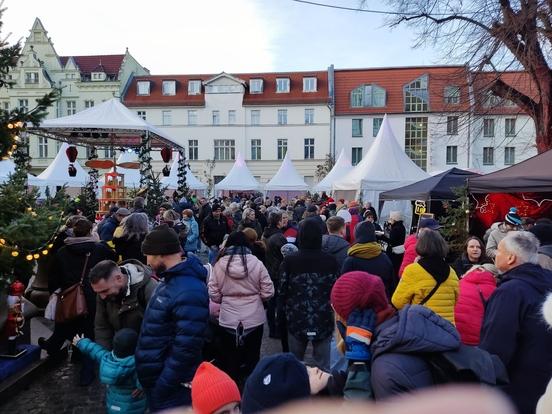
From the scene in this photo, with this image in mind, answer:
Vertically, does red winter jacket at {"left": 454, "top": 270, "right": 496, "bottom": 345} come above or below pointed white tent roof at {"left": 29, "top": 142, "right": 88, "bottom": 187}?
below

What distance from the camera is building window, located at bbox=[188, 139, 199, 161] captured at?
156 ft

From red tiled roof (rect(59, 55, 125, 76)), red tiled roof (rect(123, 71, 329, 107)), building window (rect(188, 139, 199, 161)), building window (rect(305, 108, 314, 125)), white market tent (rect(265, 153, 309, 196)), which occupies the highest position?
red tiled roof (rect(59, 55, 125, 76))

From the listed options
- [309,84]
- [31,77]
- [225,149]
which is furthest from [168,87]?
[309,84]

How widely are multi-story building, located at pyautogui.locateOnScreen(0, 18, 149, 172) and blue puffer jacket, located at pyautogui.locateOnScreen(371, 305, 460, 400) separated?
155ft

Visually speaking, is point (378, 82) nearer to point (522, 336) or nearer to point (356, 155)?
point (356, 155)

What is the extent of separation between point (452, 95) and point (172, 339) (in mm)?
11563

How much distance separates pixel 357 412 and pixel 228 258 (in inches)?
149

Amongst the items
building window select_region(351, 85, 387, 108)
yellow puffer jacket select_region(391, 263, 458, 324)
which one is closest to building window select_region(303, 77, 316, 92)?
building window select_region(351, 85, 387, 108)

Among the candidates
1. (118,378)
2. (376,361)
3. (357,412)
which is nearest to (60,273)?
(118,378)

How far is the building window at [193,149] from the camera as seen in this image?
47438 millimetres

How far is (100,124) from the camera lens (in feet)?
38.6

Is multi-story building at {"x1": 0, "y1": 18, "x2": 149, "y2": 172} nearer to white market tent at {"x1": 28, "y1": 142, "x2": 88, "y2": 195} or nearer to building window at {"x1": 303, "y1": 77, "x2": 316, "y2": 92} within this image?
building window at {"x1": 303, "y1": 77, "x2": 316, "y2": 92}

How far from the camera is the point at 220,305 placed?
470 cm

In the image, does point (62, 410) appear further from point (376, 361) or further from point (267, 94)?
point (267, 94)
